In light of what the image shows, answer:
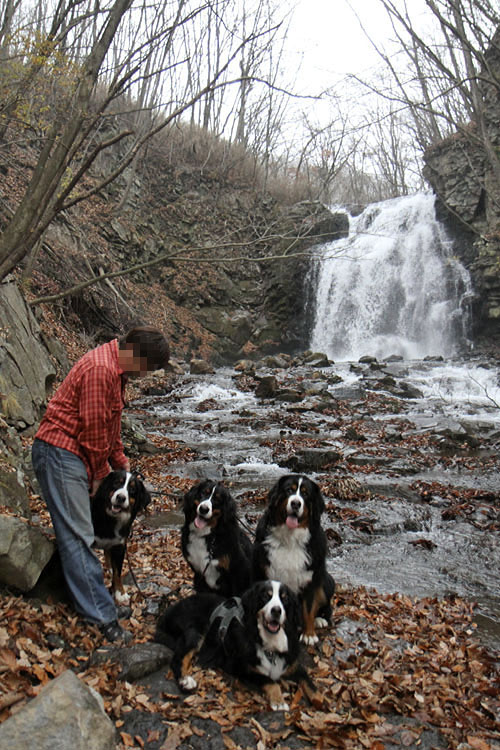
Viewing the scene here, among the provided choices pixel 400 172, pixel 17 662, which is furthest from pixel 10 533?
pixel 400 172

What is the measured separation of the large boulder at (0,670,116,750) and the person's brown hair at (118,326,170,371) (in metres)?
1.90

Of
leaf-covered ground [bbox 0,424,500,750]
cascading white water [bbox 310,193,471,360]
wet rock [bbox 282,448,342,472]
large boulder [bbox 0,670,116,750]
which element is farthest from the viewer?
cascading white water [bbox 310,193,471,360]

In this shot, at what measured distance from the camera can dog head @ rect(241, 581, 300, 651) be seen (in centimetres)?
308

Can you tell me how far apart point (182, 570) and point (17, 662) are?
238 centimetres

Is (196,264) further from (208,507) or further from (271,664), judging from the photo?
(271,664)

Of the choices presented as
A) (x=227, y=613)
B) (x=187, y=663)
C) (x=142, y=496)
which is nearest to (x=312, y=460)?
(x=142, y=496)

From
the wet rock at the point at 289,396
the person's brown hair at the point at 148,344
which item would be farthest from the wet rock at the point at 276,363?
the person's brown hair at the point at 148,344

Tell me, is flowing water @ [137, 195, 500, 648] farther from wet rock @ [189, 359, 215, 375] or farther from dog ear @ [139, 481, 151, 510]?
dog ear @ [139, 481, 151, 510]

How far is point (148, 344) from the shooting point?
3430 millimetres

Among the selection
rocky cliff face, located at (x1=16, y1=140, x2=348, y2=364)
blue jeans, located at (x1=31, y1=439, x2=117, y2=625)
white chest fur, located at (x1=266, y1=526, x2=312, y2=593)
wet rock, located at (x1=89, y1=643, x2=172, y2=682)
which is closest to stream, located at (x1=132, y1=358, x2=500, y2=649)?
white chest fur, located at (x1=266, y1=526, x2=312, y2=593)

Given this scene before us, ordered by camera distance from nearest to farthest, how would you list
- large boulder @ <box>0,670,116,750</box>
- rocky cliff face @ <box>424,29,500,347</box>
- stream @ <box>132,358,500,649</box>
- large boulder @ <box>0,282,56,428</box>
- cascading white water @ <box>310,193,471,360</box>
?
large boulder @ <box>0,670,116,750</box> → stream @ <box>132,358,500,649</box> → large boulder @ <box>0,282,56,428</box> → rocky cliff face @ <box>424,29,500,347</box> → cascading white water @ <box>310,193,471,360</box>

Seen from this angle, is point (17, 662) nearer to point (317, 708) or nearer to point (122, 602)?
point (122, 602)

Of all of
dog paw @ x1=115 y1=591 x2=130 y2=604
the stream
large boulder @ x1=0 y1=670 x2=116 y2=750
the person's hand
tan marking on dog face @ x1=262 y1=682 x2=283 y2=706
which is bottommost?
the stream

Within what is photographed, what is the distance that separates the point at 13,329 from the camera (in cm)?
786
